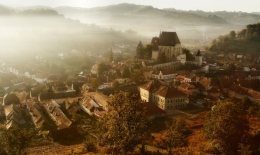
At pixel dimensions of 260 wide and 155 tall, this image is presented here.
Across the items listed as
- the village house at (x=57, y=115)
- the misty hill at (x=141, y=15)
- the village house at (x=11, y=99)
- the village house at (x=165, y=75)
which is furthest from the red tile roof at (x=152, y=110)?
the misty hill at (x=141, y=15)

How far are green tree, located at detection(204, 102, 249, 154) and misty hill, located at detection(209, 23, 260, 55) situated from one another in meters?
54.7

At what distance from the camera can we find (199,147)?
15547 mm

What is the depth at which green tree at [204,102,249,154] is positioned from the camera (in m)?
13.0

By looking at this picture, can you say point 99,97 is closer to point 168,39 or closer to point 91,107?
point 91,107

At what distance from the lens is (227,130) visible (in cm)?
1300

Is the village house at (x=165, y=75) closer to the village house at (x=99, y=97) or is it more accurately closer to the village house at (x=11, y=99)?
the village house at (x=99, y=97)

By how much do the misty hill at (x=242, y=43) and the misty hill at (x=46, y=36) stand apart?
95.1ft

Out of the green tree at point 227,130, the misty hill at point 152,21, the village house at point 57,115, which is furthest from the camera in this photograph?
the misty hill at point 152,21

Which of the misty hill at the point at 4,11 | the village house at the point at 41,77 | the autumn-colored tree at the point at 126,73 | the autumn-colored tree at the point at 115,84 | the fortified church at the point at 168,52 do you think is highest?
the misty hill at the point at 4,11

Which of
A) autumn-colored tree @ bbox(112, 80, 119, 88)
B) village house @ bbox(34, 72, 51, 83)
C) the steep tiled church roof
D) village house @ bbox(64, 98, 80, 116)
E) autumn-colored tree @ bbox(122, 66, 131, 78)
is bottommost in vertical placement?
village house @ bbox(34, 72, 51, 83)

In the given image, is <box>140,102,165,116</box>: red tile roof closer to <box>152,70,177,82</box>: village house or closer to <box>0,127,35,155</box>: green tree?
<box>152,70,177,82</box>: village house

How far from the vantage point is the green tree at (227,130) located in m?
13.0

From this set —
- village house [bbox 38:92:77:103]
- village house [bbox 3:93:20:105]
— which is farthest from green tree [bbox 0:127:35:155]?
village house [bbox 3:93:20:105]

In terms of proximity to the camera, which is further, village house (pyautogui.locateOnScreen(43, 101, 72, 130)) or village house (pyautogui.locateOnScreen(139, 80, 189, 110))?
village house (pyautogui.locateOnScreen(139, 80, 189, 110))
